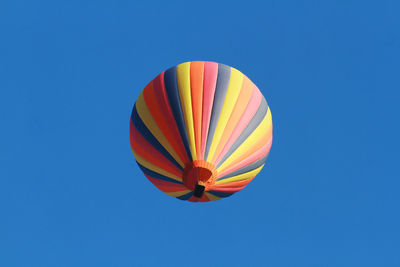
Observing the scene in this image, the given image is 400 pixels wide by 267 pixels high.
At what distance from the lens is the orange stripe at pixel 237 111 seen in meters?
17.5

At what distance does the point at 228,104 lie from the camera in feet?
59.2

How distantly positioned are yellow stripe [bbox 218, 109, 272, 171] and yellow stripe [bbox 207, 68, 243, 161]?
0.68 metres

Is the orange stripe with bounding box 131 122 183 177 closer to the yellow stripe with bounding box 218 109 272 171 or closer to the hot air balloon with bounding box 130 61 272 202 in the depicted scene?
the hot air balloon with bounding box 130 61 272 202

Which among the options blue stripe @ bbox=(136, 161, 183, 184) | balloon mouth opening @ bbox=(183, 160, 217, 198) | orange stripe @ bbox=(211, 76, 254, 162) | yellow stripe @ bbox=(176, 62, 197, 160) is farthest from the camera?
blue stripe @ bbox=(136, 161, 183, 184)

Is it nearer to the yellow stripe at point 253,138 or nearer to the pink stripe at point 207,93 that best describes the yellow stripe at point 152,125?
the pink stripe at point 207,93

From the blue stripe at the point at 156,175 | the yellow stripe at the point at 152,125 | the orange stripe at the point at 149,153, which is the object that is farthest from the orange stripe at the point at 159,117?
the blue stripe at the point at 156,175

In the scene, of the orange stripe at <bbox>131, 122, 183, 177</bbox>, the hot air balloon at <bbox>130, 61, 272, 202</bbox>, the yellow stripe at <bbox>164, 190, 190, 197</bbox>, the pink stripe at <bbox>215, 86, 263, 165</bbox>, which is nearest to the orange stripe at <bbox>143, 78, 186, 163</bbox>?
the hot air balloon at <bbox>130, 61, 272, 202</bbox>

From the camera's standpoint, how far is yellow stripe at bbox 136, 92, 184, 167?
57.7 ft

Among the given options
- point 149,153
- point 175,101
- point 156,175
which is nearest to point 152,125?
point 149,153

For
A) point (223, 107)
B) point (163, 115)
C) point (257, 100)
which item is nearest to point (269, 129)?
point (257, 100)

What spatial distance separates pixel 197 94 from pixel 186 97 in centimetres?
35

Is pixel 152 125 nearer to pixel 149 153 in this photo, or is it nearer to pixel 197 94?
pixel 149 153

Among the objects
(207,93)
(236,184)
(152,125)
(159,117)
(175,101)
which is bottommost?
(236,184)

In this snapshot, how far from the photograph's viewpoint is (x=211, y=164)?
56.2 ft
